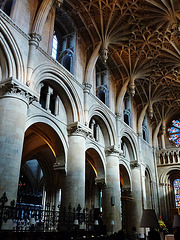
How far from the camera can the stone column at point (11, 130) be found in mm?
8766

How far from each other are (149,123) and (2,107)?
19150 mm

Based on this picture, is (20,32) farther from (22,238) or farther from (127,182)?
(127,182)

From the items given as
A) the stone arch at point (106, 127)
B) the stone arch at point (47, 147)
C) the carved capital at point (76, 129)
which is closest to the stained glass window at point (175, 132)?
the stone arch at point (106, 127)

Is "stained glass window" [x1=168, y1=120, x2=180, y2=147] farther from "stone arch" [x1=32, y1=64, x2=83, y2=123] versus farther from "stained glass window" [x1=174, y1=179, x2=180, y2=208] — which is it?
"stone arch" [x1=32, y1=64, x2=83, y2=123]

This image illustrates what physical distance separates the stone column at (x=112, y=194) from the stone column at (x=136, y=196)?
3.63 metres

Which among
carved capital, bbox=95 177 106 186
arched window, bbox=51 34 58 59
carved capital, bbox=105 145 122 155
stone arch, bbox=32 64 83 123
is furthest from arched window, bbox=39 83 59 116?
carved capital, bbox=95 177 106 186

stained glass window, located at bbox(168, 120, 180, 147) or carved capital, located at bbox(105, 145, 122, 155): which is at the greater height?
stained glass window, located at bbox(168, 120, 180, 147)

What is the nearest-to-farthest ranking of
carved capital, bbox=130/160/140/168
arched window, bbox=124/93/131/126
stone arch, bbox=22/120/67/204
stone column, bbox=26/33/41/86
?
stone column, bbox=26/33/41/86 < stone arch, bbox=22/120/67/204 < carved capital, bbox=130/160/140/168 < arched window, bbox=124/93/131/126

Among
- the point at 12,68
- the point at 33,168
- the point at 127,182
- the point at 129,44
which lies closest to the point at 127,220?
the point at 127,182

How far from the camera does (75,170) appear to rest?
1269 centimetres

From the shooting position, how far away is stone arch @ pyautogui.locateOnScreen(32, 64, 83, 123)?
12.5 meters

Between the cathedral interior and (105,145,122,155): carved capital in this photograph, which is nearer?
the cathedral interior

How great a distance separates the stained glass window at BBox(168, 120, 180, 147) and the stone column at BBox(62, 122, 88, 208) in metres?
16.0

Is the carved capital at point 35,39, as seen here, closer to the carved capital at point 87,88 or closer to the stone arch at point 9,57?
the stone arch at point 9,57
